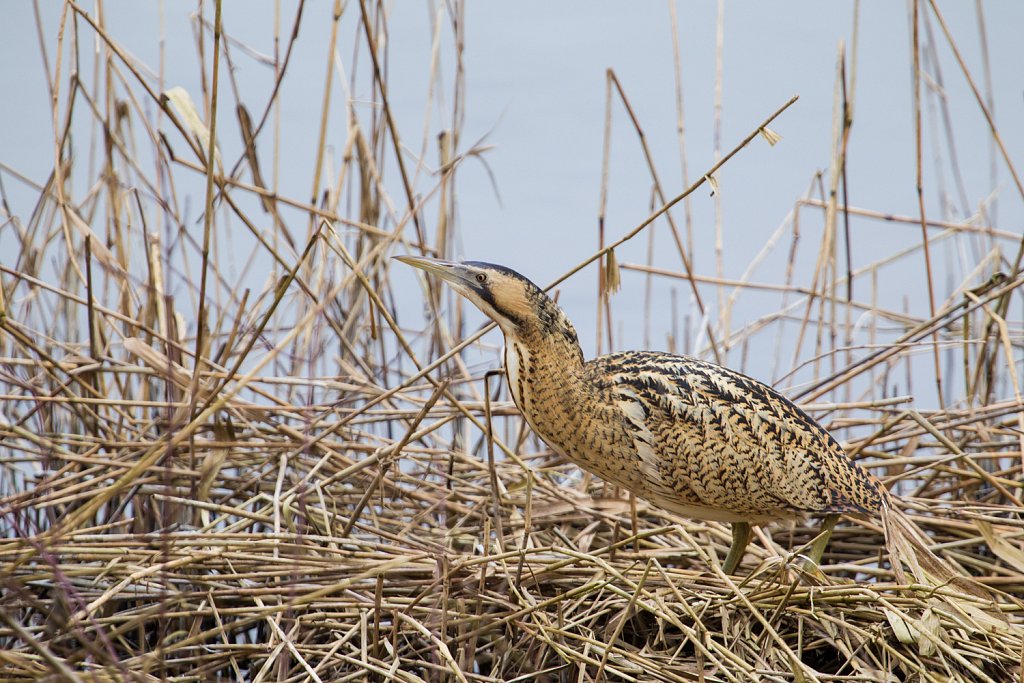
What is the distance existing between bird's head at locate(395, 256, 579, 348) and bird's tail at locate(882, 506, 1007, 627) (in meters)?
0.70

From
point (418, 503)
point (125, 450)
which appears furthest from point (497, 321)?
point (125, 450)

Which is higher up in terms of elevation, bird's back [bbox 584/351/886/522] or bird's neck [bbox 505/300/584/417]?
bird's neck [bbox 505/300/584/417]

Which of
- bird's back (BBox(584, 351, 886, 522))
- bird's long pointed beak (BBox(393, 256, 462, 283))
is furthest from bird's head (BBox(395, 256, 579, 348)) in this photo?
bird's back (BBox(584, 351, 886, 522))

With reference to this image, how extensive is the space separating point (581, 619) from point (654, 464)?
35cm

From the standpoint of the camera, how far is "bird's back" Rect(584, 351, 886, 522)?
1926mm

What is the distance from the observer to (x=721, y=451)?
6.34 feet

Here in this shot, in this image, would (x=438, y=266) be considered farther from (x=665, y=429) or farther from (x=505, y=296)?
(x=665, y=429)

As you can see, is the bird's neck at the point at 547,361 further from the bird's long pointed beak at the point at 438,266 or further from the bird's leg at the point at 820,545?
the bird's leg at the point at 820,545

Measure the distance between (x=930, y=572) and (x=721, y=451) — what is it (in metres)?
0.44


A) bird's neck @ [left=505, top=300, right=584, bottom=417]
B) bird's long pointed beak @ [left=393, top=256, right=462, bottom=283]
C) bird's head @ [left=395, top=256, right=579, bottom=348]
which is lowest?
bird's neck @ [left=505, top=300, right=584, bottom=417]

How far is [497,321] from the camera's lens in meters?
1.99

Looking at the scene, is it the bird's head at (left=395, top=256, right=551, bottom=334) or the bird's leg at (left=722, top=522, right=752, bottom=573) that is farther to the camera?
the bird's leg at (left=722, top=522, right=752, bottom=573)

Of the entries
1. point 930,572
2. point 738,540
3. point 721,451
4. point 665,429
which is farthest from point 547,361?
point 930,572

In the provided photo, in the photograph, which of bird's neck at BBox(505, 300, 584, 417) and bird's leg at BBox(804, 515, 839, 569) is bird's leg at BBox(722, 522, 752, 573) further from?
bird's neck at BBox(505, 300, 584, 417)
